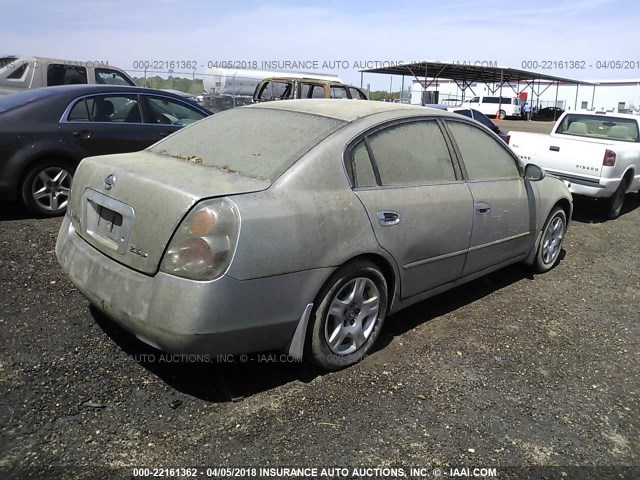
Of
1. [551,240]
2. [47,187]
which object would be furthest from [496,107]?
[47,187]

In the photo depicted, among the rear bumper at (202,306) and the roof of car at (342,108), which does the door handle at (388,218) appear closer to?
the rear bumper at (202,306)

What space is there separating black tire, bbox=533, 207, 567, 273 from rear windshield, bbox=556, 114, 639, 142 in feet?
14.4

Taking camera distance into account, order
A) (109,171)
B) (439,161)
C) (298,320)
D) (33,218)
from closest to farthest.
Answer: (298,320), (109,171), (439,161), (33,218)

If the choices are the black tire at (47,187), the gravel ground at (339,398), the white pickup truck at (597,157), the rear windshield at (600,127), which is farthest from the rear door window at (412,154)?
the rear windshield at (600,127)

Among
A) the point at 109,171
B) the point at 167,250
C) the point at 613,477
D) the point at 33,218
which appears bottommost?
the point at 613,477

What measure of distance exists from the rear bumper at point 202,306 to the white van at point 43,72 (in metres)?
9.37

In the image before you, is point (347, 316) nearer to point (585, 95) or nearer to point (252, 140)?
point (252, 140)

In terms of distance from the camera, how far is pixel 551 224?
5.11 metres

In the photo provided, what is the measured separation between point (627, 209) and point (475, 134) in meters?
6.09

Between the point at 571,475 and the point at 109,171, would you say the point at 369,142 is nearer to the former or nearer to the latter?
the point at 109,171

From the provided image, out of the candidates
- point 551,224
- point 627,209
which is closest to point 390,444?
point 551,224

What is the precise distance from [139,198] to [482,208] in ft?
7.87

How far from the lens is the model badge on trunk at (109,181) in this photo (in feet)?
9.79

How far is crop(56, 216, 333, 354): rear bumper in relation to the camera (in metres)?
2.54
